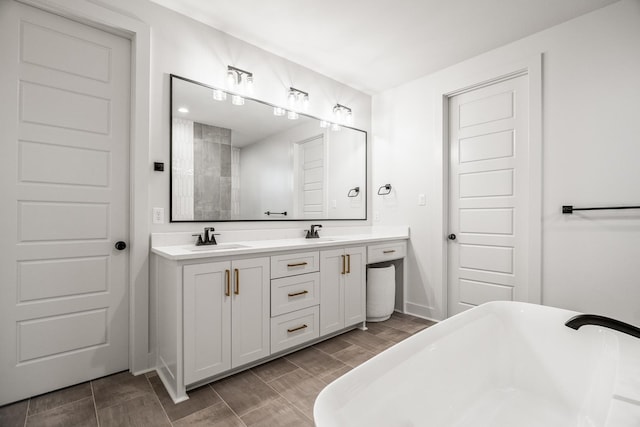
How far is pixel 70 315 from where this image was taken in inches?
72.1

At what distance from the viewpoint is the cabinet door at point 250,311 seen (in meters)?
1.89

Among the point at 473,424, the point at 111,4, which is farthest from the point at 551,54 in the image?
the point at 111,4

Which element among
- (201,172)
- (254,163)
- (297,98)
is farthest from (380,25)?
(201,172)

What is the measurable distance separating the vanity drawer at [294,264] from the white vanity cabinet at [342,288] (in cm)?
9

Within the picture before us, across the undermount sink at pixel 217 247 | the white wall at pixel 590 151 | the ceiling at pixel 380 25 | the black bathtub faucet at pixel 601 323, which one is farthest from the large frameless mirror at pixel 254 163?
the black bathtub faucet at pixel 601 323

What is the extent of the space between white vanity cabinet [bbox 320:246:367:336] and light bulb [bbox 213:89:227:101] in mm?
1455

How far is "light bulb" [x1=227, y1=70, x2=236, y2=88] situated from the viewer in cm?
237

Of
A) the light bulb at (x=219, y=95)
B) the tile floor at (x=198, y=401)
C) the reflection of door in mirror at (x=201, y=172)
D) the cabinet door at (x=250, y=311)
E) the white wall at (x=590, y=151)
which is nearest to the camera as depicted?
the tile floor at (x=198, y=401)

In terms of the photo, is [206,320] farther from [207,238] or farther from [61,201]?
[61,201]

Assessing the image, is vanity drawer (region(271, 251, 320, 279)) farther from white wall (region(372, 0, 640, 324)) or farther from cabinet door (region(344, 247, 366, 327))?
white wall (region(372, 0, 640, 324))

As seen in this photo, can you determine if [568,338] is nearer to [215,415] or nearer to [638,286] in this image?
[638,286]

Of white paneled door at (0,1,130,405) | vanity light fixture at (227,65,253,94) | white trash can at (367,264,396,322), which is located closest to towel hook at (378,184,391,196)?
white trash can at (367,264,396,322)

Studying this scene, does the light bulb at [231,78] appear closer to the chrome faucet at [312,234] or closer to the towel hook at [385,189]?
the chrome faucet at [312,234]

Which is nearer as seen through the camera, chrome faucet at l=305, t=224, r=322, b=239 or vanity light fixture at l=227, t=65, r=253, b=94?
vanity light fixture at l=227, t=65, r=253, b=94
